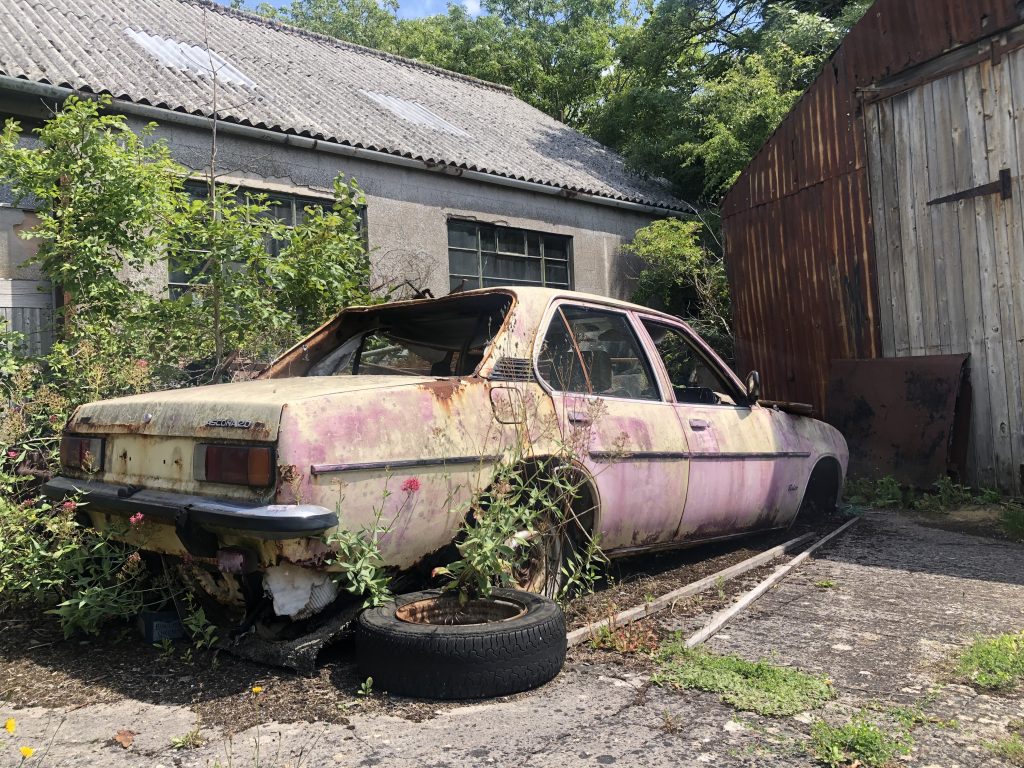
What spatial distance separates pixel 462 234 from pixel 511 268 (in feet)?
3.91

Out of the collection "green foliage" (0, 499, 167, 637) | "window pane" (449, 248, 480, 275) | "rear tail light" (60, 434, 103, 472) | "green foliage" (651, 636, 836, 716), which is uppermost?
"window pane" (449, 248, 480, 275)

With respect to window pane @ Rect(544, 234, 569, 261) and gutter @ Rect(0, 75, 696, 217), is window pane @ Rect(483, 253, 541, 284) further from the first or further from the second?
gutter @ Rect(0, 75, 696, 217)

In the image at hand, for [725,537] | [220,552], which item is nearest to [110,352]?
[220,552]

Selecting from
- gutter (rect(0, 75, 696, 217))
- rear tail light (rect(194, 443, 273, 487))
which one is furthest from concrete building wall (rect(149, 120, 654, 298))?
rear tail light (rect(194, 443, 273, 487))

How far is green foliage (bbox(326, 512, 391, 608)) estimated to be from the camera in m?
3.00

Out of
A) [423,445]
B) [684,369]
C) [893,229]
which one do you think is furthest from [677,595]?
[893,229]

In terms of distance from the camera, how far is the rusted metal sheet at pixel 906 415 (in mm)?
7531

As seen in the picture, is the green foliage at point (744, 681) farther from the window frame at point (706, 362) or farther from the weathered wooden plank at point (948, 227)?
the weathered wooden plank at point (948, 227)

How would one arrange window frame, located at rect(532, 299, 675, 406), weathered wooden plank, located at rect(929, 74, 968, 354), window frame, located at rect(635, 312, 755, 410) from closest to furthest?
1. window frame, located at rect(532, 299, 675, 406)
2. window frame, located at rect(635, 312, 755, 410)
3. weathered wooden plank, located at rect(929, 74, 968, 354)

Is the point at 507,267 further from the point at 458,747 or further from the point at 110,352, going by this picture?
the point at 458,747

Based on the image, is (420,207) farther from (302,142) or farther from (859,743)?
(859,743)

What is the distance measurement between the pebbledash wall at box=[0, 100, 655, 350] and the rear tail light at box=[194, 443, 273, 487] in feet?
14.6

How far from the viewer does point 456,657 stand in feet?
9.48

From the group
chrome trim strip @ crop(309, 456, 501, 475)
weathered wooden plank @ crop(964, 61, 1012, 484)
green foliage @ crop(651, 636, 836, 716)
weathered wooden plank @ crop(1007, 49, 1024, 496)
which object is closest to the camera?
green foliage @ crop(651, 636, 836, 716)
